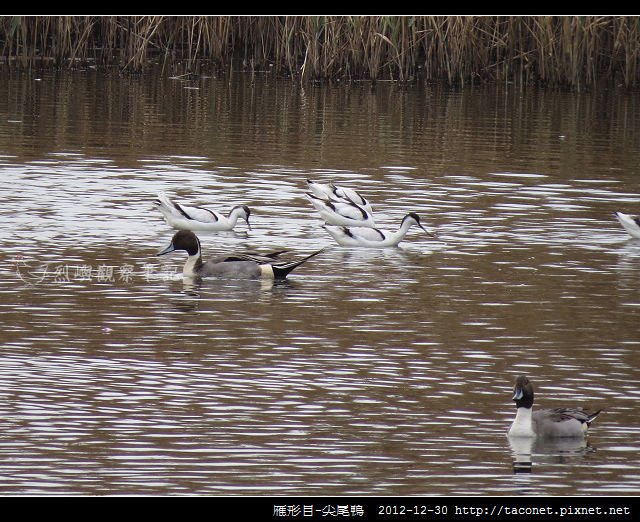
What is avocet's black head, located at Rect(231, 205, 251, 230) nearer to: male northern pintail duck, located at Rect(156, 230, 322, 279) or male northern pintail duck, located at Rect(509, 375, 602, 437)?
male northern pintail duck, located at Rect(156, 230, 322, 279)

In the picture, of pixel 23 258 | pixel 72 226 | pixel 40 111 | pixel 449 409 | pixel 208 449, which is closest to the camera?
pixel 208 449

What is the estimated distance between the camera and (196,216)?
1523 cm

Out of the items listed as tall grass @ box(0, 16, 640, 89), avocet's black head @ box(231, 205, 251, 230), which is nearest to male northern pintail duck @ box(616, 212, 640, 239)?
avocet's black head @ box(231, 205, 251, 230)

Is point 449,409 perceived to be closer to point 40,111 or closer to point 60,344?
point 60,344

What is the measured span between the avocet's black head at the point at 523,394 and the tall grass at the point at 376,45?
1939cm

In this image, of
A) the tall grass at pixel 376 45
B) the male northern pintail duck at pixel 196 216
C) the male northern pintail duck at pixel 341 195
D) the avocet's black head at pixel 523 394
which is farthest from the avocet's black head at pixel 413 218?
the tall grass at pixel 376 45

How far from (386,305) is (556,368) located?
2288 millimetres

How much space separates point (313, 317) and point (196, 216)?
4.18 meters

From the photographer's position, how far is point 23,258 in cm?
1331

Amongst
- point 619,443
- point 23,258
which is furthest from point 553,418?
point 23,258

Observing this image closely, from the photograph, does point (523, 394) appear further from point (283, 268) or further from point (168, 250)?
point (168, 250)

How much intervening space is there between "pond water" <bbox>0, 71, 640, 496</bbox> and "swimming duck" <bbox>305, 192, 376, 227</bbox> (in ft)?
0.91

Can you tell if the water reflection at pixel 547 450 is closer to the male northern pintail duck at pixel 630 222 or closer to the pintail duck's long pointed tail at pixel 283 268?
the pintail duck's long pointed tail at pixel 283 268

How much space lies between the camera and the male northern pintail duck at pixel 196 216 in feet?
49.7
